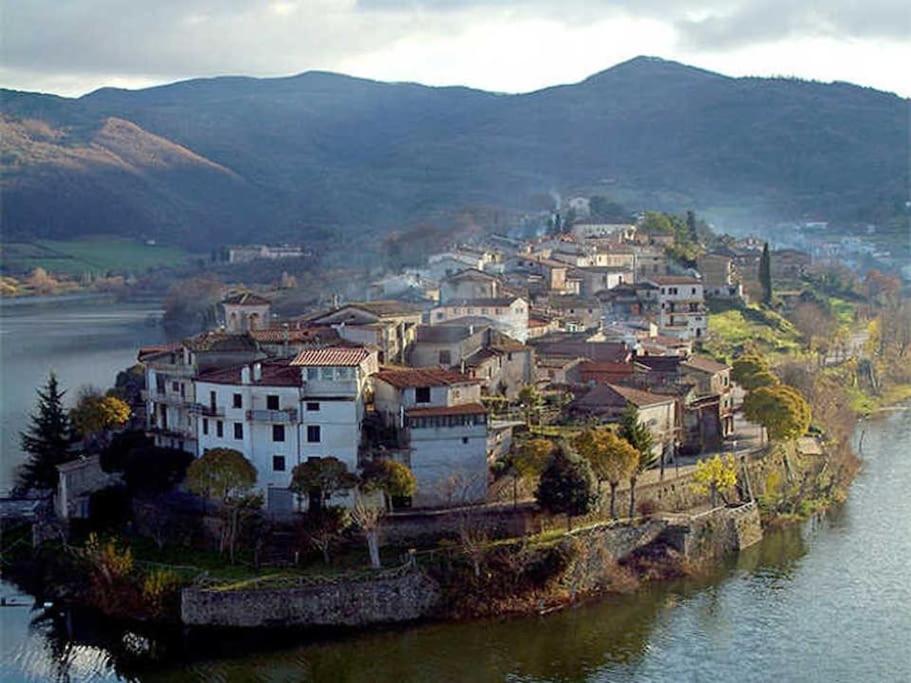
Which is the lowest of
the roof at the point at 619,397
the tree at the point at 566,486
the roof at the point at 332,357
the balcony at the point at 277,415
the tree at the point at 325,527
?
the tree at the point at 325,527

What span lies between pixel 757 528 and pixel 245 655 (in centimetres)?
1209

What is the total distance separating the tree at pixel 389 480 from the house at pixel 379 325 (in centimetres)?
652

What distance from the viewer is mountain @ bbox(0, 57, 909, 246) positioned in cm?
12888

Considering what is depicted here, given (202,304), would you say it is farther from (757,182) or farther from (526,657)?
(757,182)

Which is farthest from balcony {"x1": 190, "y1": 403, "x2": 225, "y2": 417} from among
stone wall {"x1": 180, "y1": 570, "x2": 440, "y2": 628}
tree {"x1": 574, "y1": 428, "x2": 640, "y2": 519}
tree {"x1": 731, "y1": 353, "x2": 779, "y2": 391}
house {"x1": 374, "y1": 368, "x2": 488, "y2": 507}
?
tree {"x1": 731, "y1": 353, "x2": 779, "y2": 391}

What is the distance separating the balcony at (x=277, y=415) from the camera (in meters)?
24.2

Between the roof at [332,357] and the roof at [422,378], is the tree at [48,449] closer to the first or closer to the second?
the roof at [332,357]

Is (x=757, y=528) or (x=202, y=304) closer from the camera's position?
(x=757, y=528)

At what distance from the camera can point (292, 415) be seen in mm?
24188

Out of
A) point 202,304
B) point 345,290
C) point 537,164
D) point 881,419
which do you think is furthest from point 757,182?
point 881,419

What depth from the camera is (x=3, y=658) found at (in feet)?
68.3

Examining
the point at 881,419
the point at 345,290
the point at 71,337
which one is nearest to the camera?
the point at 881,419

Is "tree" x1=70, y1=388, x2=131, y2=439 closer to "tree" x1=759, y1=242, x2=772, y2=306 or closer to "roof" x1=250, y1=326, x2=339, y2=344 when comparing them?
"roof" x1=250, y1=326, x2=339, y2=344

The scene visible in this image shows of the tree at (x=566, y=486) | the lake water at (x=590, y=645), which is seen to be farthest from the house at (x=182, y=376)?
the tree at (x=566, y=486)
